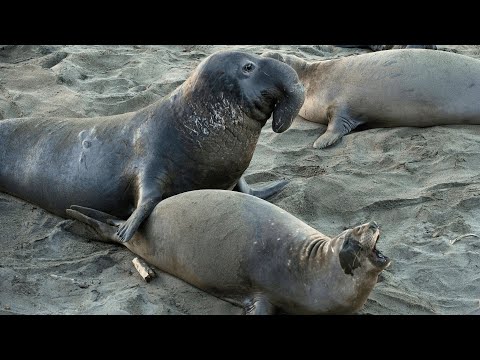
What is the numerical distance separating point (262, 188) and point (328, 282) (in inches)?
64.2

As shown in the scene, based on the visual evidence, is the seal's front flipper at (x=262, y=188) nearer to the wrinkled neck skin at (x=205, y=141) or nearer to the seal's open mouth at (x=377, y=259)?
the wrinkled neck skin at (x=205, y=141)

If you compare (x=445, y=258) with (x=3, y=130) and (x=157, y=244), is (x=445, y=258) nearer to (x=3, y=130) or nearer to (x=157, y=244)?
(x=157, y=244)

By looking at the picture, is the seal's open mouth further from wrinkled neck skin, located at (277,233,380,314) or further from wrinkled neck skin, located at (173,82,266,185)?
wrinkled neck skin, located at (173,82,266,185)

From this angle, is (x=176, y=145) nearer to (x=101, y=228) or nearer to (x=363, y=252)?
(x=101, y=228)

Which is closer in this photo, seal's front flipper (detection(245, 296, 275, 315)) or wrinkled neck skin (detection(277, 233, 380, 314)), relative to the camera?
wrinkled neck skin (detection(277, 233, 380, 314))

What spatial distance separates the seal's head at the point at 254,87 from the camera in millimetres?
5141

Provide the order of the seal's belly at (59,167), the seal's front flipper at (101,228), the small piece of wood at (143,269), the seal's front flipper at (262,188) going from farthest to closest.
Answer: the seal's front flipper at (262,188)
the seal's belly at (59,167)
the seal's front flipper at (101,228)
the small piece of wood at (143,269)

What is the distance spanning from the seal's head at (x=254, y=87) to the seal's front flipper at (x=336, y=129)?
144 cm

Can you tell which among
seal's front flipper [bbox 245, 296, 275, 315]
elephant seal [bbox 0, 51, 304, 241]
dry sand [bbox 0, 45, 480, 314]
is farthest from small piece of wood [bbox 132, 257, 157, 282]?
seal's front flipper [bbox 245, 296, 275, 315]

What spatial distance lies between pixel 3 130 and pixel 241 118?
1.83 m

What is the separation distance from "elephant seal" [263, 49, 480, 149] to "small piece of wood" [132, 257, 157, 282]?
86.0 inches

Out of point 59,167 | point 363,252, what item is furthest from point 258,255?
point 59,167

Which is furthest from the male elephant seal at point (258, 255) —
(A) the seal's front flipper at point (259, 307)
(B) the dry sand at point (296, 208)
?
(B) the dry sand at point (296, 208)

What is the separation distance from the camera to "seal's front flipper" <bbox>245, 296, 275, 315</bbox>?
13.8 feet
